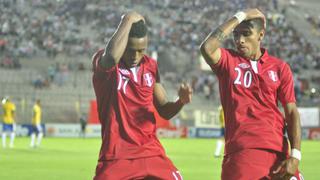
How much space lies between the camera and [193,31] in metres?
57.2

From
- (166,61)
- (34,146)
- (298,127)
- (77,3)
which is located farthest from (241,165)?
(77,3)

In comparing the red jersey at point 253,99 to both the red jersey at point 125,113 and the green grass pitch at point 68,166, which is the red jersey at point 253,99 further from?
the green grass pitch at point 68,166

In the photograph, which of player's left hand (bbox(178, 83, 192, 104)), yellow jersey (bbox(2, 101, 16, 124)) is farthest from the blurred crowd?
player's left hand (bbox(178, 83, 192, 104))

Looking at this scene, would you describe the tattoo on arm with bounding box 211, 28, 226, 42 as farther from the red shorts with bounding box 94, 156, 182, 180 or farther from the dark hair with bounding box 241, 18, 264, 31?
the red shorts with bounding box 94, 156, 182, 180

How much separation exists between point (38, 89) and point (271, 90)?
39822 millimetres

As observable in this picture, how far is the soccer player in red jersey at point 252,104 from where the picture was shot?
632 cm

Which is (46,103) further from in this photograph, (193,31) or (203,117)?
(193,31)

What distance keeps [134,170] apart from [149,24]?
4919cm

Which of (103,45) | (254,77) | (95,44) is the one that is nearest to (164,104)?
(254,77)

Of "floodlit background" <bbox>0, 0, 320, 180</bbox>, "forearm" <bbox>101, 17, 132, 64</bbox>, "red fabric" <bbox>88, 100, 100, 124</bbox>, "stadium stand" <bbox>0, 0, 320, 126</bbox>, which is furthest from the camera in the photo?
Result: "stadium stand" <bbox>0, 0, 320, 126</bbox>

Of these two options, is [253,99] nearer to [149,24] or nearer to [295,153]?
[295,153]

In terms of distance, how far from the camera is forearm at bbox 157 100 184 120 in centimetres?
670

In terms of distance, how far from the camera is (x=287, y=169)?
20.6 feet

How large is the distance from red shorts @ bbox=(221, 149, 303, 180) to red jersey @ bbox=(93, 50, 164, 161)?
24.7 inches
